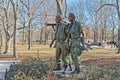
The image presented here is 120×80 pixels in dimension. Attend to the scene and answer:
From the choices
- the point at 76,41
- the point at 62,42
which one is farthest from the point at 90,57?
the point at 76,41

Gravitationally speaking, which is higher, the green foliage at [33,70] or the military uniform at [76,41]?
the military uniform at [76,41]

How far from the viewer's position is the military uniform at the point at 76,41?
31.0 feet

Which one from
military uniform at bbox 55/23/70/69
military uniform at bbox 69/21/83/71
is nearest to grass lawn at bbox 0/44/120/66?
military uniform at bbox 55/23/70/69

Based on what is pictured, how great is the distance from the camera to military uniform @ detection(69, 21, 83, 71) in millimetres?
9461

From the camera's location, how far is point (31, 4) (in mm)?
44594

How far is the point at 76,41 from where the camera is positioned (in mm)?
9555

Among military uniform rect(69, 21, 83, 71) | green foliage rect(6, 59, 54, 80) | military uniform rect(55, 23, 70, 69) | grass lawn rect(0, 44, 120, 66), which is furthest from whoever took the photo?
grass lawn rect(0, 44, 120, 66)

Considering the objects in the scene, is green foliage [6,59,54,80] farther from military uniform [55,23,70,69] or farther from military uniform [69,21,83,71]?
military uniform [69,21,83,71]

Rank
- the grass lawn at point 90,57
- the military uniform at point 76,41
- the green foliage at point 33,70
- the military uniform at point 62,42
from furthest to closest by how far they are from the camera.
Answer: the grass lawn at point 90,57 → the military uniform at point 62,42 → the military uniform at point 76,41 → the green foliage at point 33,70

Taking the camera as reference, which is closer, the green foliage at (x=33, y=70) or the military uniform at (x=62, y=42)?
the green foliage at (x=33, y=70)

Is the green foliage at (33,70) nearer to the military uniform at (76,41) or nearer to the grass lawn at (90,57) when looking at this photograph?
the military uniform at (76,41)

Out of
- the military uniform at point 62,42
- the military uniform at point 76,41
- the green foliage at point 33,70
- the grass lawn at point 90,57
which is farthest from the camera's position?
the grass lawn at point 90,57

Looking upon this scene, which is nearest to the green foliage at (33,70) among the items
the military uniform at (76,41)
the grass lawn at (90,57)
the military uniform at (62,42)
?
the military uniform at (62,42)

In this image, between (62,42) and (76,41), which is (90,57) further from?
(76,41)
